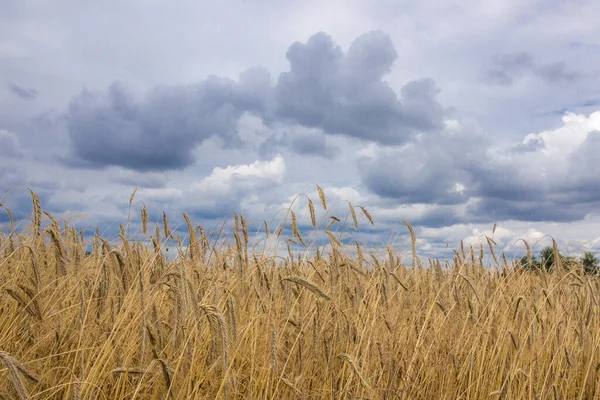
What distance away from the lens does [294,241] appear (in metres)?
4.97

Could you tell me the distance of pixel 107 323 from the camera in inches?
132

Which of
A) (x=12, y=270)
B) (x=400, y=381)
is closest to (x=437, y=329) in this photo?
(x=400, y=381)

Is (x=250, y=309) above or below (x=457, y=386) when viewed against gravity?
above

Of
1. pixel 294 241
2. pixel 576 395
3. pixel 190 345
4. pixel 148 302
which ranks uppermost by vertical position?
pixel 294 241

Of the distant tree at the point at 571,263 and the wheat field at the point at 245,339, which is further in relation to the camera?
the distant tree at the point at 571,263

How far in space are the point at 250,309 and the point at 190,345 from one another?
747mm

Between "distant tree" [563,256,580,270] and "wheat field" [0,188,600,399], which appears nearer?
"wheat field" [0,188,600,399]

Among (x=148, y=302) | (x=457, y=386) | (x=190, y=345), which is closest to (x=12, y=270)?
(x=148, y=302)

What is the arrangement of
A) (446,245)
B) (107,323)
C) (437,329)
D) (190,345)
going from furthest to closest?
1. (446,245)
2. (437,329)
3. (107,323)
4. (190,345)

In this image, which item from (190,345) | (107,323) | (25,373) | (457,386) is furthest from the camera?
(457,386)

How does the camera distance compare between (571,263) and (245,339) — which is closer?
(245,339)

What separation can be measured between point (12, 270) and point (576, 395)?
4.37 metres

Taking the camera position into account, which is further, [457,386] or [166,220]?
[166,220]

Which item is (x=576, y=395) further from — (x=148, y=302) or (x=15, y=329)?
(x=15, y=329)
